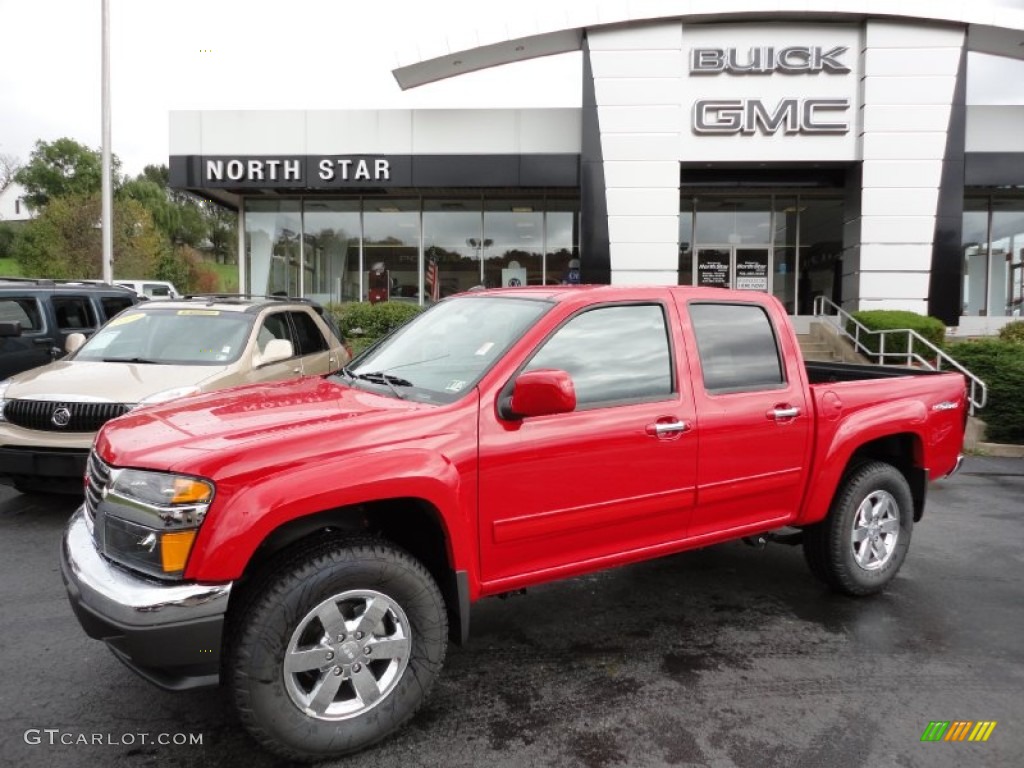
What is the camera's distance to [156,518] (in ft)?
8.95

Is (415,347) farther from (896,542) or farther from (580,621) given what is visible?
(896,542)

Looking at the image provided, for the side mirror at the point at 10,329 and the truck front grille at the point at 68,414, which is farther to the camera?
the side mirror at the point at 10,329

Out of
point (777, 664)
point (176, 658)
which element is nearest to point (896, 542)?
point (777, 664)

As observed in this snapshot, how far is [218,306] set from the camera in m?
7.76

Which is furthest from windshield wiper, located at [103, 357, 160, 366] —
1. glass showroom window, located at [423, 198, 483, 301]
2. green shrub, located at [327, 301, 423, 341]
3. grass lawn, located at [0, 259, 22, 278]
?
grass lawn, located at [0, 259, 22, 278]

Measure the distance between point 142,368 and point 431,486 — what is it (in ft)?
15.3

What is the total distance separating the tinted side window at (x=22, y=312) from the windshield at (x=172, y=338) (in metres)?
1.95

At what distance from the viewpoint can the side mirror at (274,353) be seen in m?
6.92

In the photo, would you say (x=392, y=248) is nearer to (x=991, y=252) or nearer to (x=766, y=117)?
(x=766, y=117)

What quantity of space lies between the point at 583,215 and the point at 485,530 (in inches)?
590

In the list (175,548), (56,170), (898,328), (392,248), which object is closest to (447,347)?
(175,548)

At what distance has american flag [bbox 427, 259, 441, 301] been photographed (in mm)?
21062

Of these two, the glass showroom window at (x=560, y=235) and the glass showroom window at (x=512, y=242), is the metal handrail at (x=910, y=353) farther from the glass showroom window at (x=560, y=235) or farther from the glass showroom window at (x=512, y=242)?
the glass showroom window at (x=512, y=242)

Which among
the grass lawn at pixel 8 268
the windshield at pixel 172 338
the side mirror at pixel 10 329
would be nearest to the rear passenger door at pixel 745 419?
the windshield at pixel 172 338
